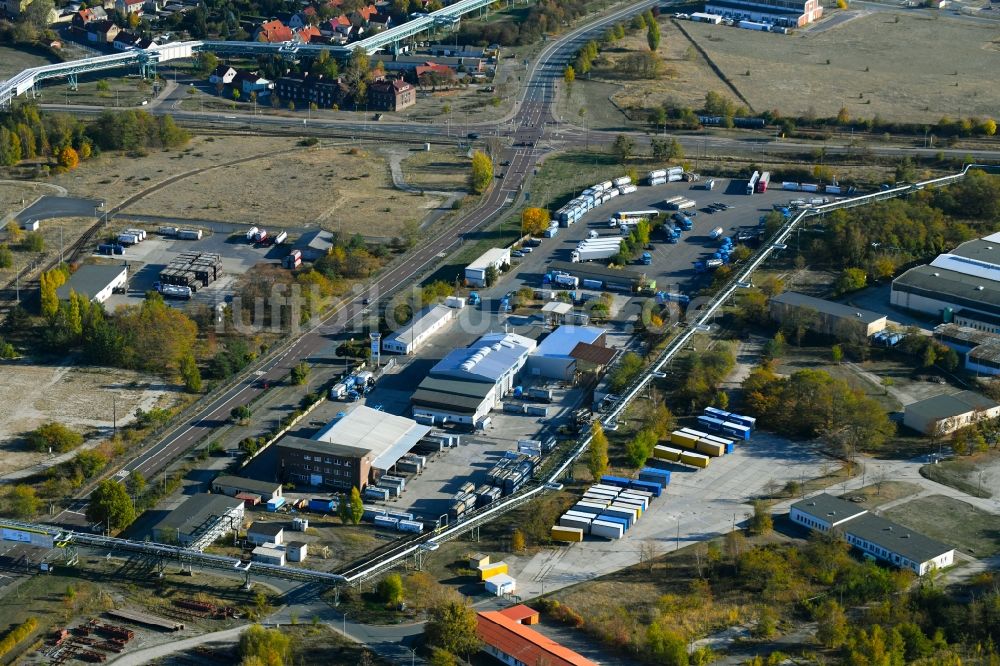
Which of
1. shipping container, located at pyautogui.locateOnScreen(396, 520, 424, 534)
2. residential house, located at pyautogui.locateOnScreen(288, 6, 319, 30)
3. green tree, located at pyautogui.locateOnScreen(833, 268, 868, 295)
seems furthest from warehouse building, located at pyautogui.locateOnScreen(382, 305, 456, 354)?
residential house, located at pyautogui.locateOnScreen(288, 6, 319, 30)

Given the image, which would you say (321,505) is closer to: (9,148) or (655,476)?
(655,476)

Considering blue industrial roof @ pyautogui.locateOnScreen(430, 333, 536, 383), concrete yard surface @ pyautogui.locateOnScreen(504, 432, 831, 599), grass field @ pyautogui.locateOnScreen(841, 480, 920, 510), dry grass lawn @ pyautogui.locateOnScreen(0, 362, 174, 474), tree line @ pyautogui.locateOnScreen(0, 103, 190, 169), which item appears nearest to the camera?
concrete yard surface @ pyautogui.locateOnScreen(504, 432, 831, 599)

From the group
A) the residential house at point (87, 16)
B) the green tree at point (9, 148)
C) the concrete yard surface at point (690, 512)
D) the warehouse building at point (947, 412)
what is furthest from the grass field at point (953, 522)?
the residential house at point (87, 16)

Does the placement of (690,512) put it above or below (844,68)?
below

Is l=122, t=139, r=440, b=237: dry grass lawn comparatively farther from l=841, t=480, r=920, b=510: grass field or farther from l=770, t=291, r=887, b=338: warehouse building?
l=841, t=480, r=920, b=510: grass field

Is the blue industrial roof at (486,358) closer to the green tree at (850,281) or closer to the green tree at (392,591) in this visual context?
the green tree at (392,591)

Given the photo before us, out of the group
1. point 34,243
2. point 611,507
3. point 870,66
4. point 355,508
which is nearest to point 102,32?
point 34,243
